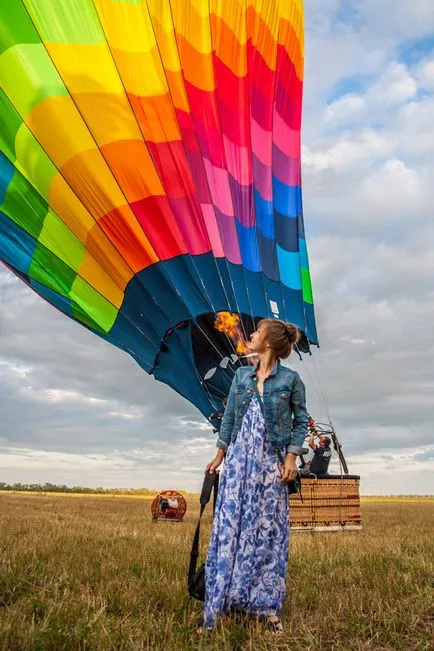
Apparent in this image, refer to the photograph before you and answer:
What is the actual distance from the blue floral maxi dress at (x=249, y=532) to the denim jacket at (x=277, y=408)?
0.06m

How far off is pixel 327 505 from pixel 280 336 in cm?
688

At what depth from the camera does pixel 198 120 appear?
9883 mm

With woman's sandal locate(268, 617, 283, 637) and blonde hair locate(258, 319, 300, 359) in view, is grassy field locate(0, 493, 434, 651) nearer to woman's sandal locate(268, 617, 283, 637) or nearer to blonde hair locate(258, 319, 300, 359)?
woman's sandal locate(268, 617, 283, 637)

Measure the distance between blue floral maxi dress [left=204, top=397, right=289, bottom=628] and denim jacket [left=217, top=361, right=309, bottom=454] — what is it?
6 centimetres

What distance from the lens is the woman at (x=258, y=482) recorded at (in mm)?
4180

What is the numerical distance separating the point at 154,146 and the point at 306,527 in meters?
6.01

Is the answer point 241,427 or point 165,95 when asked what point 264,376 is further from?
point 165,95

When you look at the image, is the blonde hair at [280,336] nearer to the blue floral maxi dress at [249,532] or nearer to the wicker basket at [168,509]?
the blue floral maxi dress at [249,532]

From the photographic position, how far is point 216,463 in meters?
4.47

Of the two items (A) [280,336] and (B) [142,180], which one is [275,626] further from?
(B) [142,180]

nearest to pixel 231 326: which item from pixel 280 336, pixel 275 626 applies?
pixel 280 336

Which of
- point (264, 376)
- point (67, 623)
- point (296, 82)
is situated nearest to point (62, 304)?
point (296, 82)

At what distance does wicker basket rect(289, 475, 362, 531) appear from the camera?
34.1 feet

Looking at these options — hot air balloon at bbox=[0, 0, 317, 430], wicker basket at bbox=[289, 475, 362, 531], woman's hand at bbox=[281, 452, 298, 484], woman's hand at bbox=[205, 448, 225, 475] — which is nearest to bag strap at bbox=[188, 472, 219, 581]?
woman's hand at bbox=[205, 448, 225, 475]
